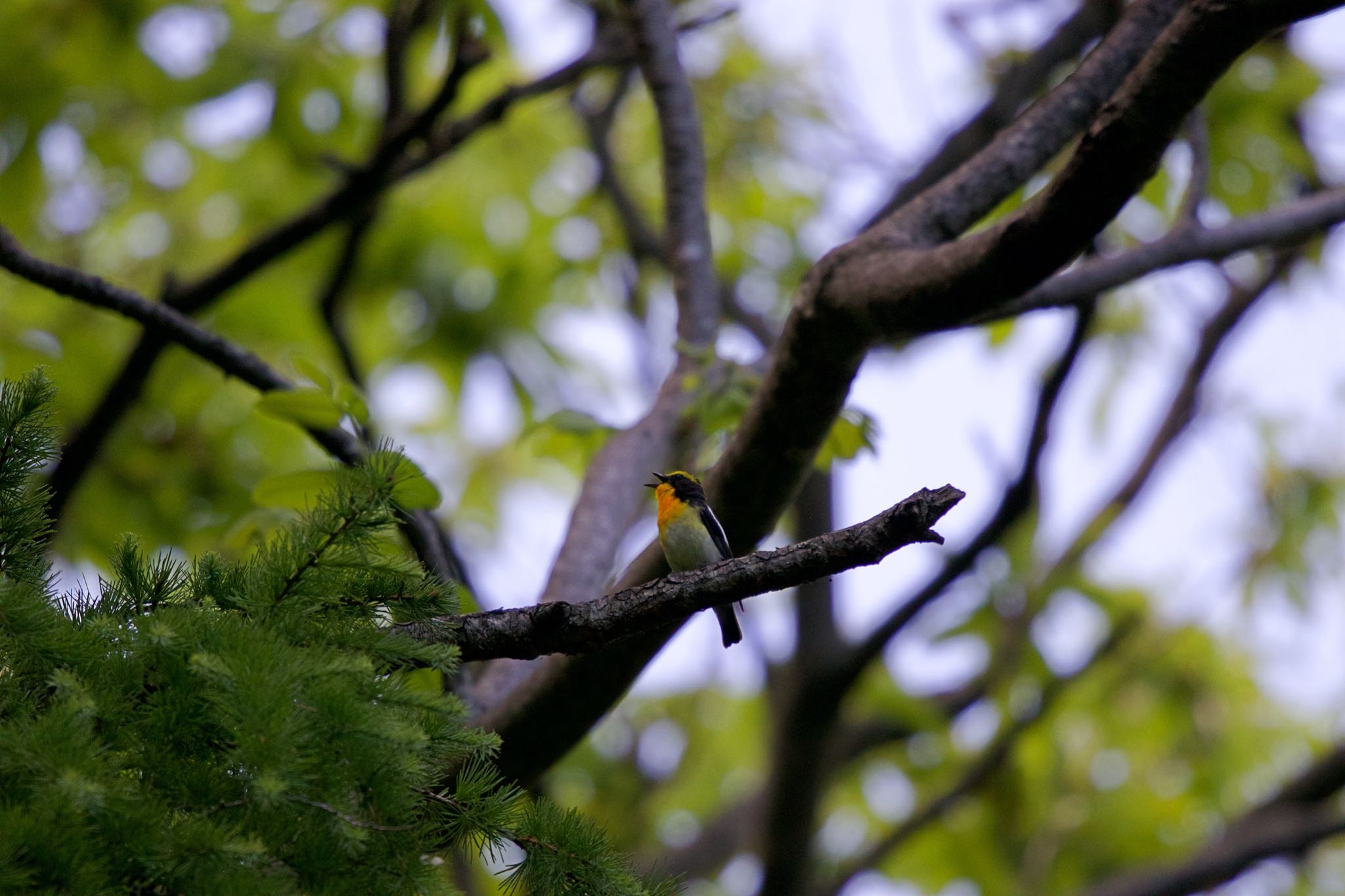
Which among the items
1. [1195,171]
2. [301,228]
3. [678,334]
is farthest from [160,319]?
[1195,171]

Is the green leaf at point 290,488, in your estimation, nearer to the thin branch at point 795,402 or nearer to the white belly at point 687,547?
the thin branch at point 795,402

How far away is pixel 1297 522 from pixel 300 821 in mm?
8273

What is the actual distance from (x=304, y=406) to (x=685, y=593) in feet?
5.90

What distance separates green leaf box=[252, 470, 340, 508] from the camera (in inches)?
145

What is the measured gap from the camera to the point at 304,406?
3727mm

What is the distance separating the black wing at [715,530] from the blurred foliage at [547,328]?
28.9 inches

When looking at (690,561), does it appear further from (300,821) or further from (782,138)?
(782,138)

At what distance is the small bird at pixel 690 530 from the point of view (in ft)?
13.4

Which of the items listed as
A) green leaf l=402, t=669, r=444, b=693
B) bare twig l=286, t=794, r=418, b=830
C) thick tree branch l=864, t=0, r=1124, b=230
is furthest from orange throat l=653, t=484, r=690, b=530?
bare twig l=286, t=794, r=418, b=830

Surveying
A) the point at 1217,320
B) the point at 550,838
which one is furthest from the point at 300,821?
the point at 1217,320

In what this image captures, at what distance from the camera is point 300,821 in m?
1.95

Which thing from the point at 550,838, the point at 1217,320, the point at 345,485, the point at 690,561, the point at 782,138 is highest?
the point at 782,138

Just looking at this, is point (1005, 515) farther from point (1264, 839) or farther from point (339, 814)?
point (339, 814)

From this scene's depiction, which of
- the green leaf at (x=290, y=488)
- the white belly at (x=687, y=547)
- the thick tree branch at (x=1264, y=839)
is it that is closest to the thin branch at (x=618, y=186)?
the white belly at (x=687, y=547)
